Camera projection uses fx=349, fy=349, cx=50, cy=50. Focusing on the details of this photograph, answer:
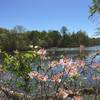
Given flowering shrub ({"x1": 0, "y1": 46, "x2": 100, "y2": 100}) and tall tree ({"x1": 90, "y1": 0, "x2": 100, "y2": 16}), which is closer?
flowering shrub ({"x1": 0, "y1": 46, "x2": 100, "y2": 100})

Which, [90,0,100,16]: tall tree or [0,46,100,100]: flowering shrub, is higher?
[90,0,100,16]: tall tree

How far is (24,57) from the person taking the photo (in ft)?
15.7

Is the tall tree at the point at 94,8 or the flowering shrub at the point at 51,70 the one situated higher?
the tall tree at the point at 94,8

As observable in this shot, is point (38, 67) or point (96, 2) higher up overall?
point (96, 2)

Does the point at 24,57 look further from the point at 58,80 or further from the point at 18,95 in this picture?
the point at 58,80

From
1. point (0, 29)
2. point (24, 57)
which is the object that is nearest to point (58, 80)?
point (24, 57)

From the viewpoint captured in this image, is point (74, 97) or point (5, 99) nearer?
point (74, 97)

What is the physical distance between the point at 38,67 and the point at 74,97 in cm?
81

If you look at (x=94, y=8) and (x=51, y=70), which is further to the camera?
(x=94, y=8)

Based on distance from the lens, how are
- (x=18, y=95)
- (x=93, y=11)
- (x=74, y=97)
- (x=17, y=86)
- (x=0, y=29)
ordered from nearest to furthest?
1. (x=74, y=97)
2. (x=18, y=95)
3. (x=17, y=86)
4. (x=93, y=11)
5. (x=0, y=29)

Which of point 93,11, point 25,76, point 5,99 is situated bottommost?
point 5,99

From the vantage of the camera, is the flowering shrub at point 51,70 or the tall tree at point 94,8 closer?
the flowering shrub at point 51,70

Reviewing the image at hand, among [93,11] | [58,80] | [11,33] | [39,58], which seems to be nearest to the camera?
[58,80]

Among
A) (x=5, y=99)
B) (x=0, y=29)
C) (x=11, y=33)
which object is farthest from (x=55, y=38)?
(x=5, y=99)
